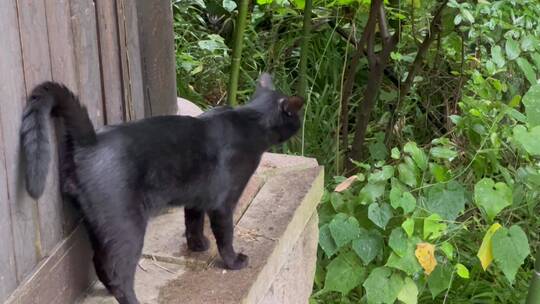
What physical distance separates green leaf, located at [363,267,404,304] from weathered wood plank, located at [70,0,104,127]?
3.83 feet

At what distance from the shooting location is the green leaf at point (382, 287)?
275 centimetres

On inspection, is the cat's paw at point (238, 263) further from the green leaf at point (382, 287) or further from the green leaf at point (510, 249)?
the green leaf at point (510, 249)

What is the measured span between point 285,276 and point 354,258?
316 millimetres

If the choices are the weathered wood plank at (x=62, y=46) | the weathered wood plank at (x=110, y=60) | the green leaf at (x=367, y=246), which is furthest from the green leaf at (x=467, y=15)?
the weathered wood plank at (x=62, y=46)

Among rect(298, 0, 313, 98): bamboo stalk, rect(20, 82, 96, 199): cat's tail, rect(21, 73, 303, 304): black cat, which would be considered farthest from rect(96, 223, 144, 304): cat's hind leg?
rect(298, 0, 313, 98): bamboo stalk

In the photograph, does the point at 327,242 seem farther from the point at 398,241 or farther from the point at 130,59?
the point at 130,59

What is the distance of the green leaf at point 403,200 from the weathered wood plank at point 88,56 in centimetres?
107

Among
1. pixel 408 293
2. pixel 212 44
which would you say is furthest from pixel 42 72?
pixel 212 44

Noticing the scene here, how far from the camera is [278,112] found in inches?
99.9

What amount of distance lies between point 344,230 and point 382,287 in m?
0.25

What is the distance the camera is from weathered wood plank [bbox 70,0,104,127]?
2051 millimetres

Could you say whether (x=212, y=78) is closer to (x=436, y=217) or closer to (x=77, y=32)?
(x=436, y=217)

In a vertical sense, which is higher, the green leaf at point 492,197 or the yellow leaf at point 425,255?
the green leaf at point 492,197

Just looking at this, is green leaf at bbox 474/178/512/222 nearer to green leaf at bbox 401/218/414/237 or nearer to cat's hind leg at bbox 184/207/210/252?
green leaf at bbox 401/218/414/237
